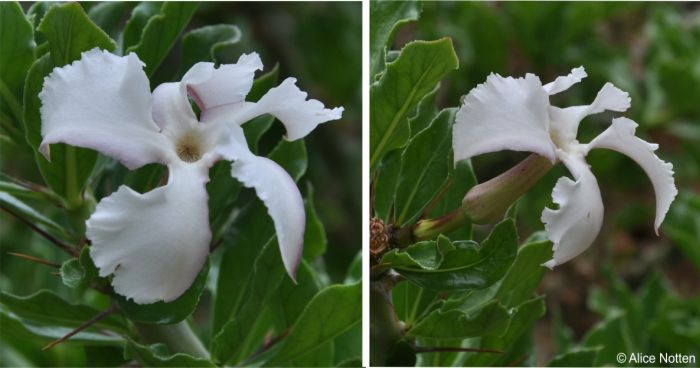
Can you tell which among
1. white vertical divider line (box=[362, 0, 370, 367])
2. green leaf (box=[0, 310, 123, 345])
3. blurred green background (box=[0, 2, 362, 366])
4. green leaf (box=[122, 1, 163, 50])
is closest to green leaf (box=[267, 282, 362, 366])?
white vertical divider line (box=[362, 0, 370, 367])

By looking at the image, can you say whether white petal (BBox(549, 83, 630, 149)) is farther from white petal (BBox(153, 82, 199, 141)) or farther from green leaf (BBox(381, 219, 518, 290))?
white petal (BBox(153, 82, 199, 141))

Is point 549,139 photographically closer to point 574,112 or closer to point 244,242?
point 574,112

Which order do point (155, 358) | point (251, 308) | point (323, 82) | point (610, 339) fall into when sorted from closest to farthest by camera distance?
point (155, 358) → point (251, 308) → point (610, 339) → point (323, 82)

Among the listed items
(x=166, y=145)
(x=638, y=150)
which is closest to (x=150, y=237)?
(x=166, y=145)

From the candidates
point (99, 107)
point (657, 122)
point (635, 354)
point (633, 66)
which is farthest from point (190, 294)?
point (633, 66)

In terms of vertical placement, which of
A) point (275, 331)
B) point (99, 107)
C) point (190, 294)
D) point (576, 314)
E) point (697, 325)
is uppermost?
point (99, 107)

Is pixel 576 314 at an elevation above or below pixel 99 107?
below

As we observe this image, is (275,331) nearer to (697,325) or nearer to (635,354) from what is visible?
(635,354)
